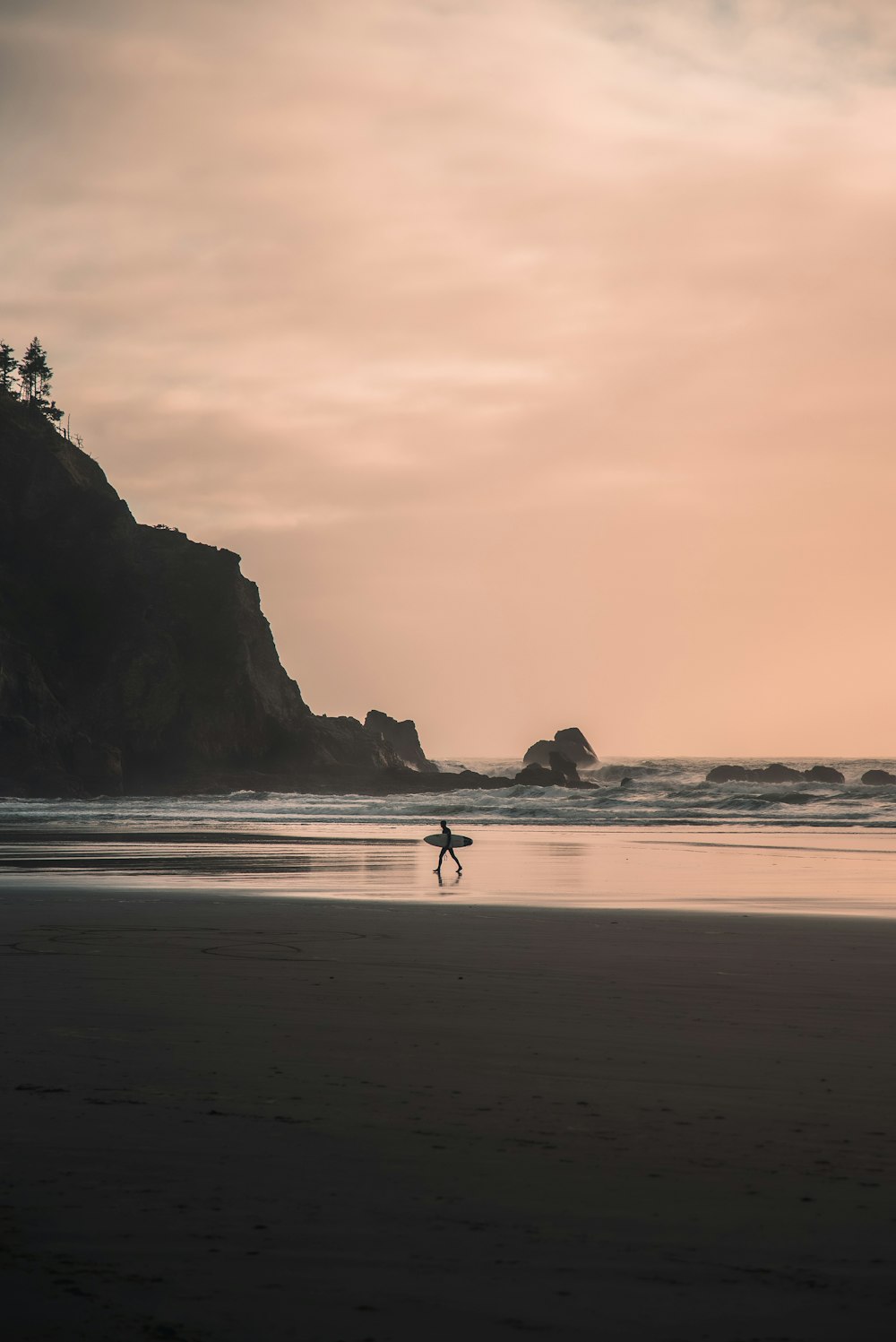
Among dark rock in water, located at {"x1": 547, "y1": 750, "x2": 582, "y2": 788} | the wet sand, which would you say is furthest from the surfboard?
dark rock in water, located at {"x1": 547, "y1": 750, "x2": 582, "y2": 788}

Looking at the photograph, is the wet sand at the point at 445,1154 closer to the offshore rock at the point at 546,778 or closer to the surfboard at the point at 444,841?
Result: the surfboard at the point at 444,841

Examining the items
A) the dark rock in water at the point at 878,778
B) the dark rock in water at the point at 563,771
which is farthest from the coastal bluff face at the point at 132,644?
the dark rock in water at the point at 878,778

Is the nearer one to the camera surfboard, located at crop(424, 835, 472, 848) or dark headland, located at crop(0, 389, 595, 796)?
surfboard, located at crop(424, 835, 472, 848)

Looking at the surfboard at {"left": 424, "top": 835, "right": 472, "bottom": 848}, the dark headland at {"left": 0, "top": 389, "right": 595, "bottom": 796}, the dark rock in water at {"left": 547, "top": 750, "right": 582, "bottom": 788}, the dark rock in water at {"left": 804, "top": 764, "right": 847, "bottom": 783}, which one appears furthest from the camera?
the dark rock in water at {"left": 804, "top": 764, "right": 847, "bottom": 783}

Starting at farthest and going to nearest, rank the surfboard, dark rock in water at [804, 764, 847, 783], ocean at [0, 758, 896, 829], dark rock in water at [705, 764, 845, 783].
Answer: dark rock in water at [705, 764, 845, 783] < dark rock in water at [804, 764, 847, 783] < ocean at [0, 758, 896, 829] < the surfboard

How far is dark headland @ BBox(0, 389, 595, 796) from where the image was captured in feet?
277

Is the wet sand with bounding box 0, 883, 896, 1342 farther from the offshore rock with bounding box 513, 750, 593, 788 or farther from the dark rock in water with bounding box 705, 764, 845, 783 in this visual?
the dark rock in water with bounding box 705, 764, 845, 783

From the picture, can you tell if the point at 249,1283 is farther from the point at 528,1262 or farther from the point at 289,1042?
the point at 289,1042

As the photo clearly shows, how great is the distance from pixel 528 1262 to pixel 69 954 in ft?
28.1

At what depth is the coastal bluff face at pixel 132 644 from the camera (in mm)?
84688

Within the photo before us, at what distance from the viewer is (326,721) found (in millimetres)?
103812

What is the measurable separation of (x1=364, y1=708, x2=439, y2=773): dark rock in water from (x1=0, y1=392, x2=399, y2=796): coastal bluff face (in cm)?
4112

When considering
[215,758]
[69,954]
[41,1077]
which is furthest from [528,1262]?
[215,758]

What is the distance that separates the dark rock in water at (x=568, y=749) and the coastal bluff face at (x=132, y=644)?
64.1 m
